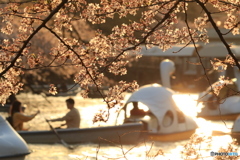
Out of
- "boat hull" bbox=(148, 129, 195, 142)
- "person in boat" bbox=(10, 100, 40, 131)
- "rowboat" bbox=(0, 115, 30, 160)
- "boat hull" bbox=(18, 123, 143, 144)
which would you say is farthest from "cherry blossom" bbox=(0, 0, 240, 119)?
"boat hull" bbox=(148, 129, 195, 142)

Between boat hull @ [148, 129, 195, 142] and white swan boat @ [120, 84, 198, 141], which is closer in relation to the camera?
boat hull @ [148, 129, 195, 142]

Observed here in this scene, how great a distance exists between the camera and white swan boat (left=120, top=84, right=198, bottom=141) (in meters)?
24.0

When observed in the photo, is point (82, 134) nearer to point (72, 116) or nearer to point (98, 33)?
point (72, 116)

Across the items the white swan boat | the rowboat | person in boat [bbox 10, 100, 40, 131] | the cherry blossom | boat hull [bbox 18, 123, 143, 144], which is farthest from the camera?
the white swan boat

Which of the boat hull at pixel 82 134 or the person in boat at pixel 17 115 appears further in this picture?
the boat hull at pixel 82 134

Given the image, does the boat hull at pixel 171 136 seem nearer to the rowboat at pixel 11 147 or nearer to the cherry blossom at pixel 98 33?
the rowboat at pixel 11 147

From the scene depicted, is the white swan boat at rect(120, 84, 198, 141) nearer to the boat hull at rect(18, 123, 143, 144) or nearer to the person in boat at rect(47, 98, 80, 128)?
the boat hull at rect(18, 123, 143, 144)

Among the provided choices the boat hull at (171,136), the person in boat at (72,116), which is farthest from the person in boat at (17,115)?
the boat hull at (171,136)

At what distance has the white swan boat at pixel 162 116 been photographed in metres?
24.0

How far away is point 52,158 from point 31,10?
1295 cm

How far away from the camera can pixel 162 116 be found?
955 inches

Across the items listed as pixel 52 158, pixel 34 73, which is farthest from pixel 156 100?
pixel 34 73

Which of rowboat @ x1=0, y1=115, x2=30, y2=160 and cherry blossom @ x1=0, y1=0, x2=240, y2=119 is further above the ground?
cherry blossom @ x1=0, y1=0, x2=240, y2=119

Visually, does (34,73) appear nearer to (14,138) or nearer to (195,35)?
(14,138)
